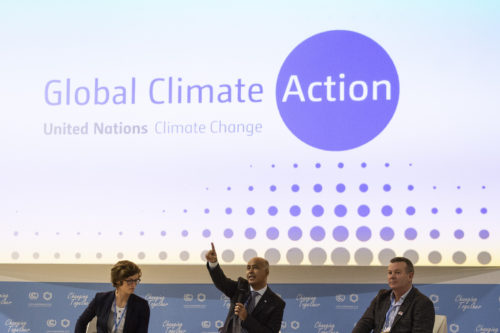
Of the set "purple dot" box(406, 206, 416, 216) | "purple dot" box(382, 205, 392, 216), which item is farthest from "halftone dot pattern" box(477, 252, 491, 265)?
"purple dot" box(382, 205, 392, 216)

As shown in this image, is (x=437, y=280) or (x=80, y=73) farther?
(x=80, y=73)

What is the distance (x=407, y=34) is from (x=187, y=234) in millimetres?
2421

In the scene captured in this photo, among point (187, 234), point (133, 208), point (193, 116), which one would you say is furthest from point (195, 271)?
point (193, 116)

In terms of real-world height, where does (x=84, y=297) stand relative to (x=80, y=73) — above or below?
below

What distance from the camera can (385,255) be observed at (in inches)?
239

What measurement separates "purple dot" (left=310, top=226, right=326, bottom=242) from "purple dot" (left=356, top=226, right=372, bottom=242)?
28 centimetres

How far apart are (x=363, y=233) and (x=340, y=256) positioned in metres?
0.26

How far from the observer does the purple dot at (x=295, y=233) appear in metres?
6.16

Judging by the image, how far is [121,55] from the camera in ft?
21.6

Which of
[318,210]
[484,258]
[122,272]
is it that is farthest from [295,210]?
[122,272]

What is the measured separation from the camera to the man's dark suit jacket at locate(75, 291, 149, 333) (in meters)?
5.07

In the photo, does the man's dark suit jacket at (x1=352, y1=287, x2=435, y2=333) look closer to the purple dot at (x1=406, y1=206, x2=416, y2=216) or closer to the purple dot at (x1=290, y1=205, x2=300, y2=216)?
the purple dot at (x1=406, y1=206, x2=416, y2=216)

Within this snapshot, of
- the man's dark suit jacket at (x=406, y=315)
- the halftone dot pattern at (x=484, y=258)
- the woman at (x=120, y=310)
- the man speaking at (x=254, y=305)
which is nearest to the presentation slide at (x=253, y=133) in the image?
the halftone dot pattern at (x=484, y=258)

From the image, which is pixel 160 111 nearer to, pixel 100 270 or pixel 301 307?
pixel 100 270
